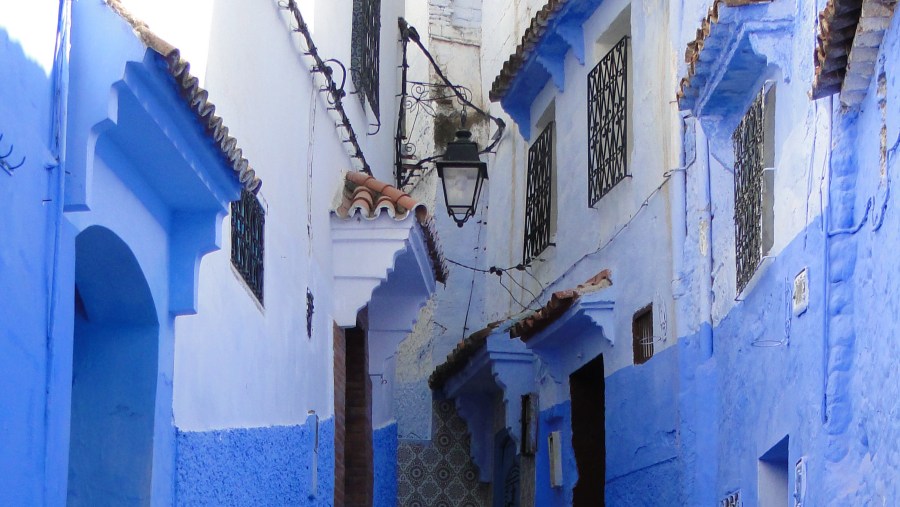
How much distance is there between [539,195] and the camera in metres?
14.7

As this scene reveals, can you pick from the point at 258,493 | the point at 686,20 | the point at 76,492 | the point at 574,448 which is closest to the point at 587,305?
the point at 574,448

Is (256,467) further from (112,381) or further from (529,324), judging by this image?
(529,324)

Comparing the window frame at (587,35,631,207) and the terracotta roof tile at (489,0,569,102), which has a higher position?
the terracotta roof tile at (489,0,569,102)

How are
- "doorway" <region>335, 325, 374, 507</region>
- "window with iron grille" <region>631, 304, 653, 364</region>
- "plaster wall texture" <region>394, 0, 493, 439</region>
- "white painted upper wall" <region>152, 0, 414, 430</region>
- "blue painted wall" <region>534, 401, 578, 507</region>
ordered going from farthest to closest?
"plaster wall texture" <region>394, 0, 493, 439</region>, "blue painted wall" <region>534, 401, 578, 507</region>, "doorway" <region>335, 325, 374, 507</region>, "window with iron grille" <region>631, 304, 653, 364</region>, "white painted upper wall" <region>152, 0, 414, 430</region>

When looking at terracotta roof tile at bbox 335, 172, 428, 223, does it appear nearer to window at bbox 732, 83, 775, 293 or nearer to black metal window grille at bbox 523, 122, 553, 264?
window at bbox 732, 83, 775, 293

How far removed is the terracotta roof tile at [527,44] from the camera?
12906mm

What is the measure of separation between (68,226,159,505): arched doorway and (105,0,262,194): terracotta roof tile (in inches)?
22.0

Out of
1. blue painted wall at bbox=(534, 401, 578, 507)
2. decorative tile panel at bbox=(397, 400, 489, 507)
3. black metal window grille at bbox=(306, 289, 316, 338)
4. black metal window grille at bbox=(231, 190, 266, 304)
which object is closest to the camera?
black metal window grille at bbox=(231, 190, 266, 304)

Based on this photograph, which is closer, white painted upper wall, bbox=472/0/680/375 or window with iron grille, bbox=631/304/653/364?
white painted upper wall, bbox=472/0/680/375

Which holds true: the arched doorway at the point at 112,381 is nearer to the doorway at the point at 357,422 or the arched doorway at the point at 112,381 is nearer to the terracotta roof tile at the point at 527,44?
the doorway at the point at 357,422

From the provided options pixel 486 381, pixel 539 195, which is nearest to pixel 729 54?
pixel 539 195

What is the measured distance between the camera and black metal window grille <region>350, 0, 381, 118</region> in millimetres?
11574

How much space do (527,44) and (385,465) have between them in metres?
4.20

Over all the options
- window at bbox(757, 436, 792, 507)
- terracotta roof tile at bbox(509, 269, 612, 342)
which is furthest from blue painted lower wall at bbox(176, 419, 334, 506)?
window at bbox(757, 436, 792, 507)
